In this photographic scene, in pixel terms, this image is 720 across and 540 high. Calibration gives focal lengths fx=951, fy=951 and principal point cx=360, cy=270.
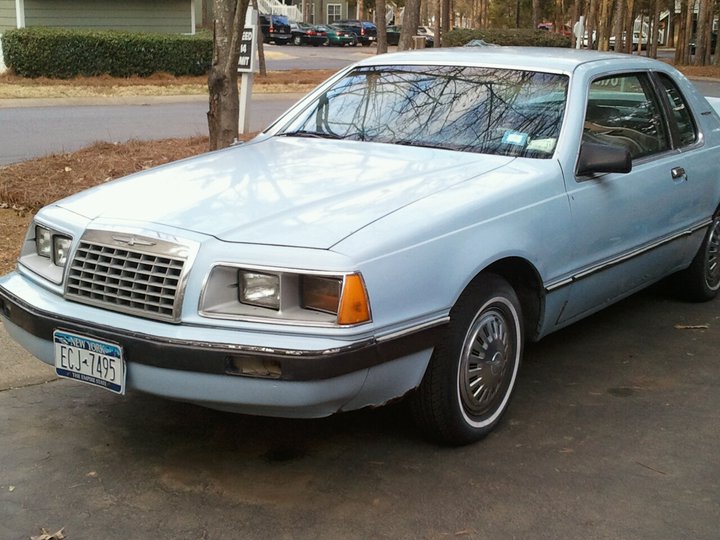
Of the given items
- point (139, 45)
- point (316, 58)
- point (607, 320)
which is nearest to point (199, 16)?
point (316, 58)

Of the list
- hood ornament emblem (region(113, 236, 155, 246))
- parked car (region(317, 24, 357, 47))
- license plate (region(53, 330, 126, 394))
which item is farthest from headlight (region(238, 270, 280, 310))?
parked car (region(317, 24, 357, 47))

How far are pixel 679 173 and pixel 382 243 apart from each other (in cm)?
262

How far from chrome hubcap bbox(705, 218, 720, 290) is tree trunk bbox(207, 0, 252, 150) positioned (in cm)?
428

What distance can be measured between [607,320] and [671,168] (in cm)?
108

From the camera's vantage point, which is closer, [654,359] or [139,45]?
[654,359]

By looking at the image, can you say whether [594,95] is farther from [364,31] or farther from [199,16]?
[364,31]

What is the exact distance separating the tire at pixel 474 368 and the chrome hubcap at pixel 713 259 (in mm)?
2405

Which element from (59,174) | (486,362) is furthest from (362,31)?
(486,362)

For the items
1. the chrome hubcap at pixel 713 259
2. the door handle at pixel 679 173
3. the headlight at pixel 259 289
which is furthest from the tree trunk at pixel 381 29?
the headlight at pixel 259 289

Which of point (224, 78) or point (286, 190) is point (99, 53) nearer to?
point (224, 78)

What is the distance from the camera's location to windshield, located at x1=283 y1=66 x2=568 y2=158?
4.59m

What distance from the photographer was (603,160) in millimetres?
4426

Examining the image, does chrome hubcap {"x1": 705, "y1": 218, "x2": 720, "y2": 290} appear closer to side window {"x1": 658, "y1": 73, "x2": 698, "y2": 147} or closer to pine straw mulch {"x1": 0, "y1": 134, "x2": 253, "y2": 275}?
side window {"x1": 658, "y1": 73, "x2": 698, "y2": 147}

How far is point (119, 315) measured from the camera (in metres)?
3.53
